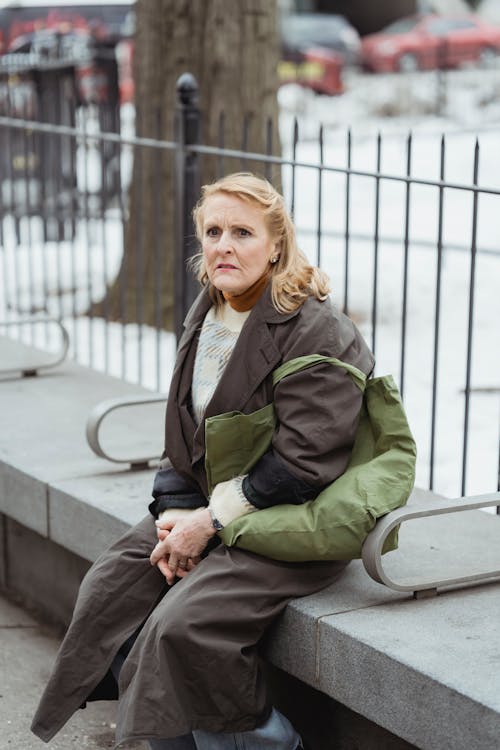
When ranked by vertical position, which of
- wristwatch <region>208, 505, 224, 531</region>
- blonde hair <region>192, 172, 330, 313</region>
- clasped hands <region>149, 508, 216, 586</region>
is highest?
blonde hair <region>192, 172, 330, 313</region>

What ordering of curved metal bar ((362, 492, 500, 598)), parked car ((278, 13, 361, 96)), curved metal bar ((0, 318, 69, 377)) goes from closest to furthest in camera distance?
curved metal bar ((362, 492, 500, 598)), curved metal bar ((0, 318, 69, 377)), parked car ((278, 13, 361, 96))

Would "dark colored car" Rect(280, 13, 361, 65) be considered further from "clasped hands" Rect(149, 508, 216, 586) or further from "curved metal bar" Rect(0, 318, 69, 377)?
"clasped hands" Rect(149, 508, 216, 586)

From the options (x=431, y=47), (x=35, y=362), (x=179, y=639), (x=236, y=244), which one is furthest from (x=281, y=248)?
(x=431, y=47)

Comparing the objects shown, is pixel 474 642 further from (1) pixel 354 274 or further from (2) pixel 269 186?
(1) pixel 354 274

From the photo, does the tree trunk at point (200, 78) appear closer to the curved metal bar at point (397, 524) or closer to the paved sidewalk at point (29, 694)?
the paved sidewalk at point (29, 694)

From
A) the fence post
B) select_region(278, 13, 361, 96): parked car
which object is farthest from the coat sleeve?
select_region(278, 13, 361, 96): parked car

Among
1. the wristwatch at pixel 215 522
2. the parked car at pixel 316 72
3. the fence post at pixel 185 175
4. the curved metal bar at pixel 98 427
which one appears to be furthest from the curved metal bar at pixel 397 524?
the parked car at pixel 316 72

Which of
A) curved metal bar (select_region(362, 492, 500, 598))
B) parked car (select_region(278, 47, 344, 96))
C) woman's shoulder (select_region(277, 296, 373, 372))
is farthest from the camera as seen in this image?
parked car (select_region(278, 47, 344, 96))

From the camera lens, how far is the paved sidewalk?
379 centimetres

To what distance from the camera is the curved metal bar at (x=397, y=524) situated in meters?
3.10

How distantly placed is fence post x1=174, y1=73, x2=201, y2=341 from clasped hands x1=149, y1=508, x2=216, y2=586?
2146mm

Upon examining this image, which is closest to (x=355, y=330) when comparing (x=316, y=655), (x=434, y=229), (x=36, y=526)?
(x=316, y=655)

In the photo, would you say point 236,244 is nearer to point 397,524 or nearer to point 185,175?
point 397,524

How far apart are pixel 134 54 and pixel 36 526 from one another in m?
4.92
